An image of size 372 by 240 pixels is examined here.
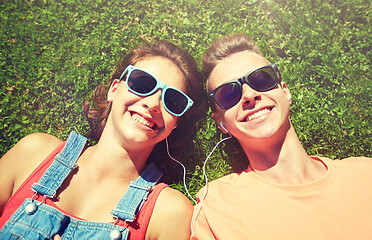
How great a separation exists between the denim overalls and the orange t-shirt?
759 millimetres

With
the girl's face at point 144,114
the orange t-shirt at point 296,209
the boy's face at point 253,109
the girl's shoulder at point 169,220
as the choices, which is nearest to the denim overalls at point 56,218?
the girl's shoulder at point 169,220

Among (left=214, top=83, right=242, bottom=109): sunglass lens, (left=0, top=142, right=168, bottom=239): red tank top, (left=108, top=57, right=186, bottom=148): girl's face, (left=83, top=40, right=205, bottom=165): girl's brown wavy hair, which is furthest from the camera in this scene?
(left=83, top=40, right=205, bottom=165): girl's brown wavy hair

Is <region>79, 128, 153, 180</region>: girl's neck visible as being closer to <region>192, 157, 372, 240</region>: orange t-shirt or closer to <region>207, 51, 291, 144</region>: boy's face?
<region>192, 157, 372, 240</region>: orange t-shirt

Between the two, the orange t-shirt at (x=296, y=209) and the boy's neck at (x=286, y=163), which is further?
the boy's neck at (x=286, y=163)

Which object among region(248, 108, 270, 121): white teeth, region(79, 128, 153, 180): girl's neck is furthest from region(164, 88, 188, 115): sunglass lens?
region(248, 108, 270, 121): white teeth

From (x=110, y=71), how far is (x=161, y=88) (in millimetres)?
1513

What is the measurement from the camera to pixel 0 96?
3.69 metres

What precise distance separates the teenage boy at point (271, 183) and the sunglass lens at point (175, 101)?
384 millimetres

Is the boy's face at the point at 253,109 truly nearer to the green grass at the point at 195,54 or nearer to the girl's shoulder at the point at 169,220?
the green grass at the point at 195,54

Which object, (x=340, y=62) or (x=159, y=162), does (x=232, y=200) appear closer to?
(x=159, y=162)

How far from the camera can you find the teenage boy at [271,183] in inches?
96.8

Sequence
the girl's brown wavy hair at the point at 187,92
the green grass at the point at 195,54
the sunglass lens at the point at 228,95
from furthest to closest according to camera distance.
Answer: the green grass at the point at 195,54 < the girl's brown wavy hair at the point at 187,92 < the sunglass lens at the point at 228,95

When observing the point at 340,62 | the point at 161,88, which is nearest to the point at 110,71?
the point at 161,88

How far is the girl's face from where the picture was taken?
2.71 metres
